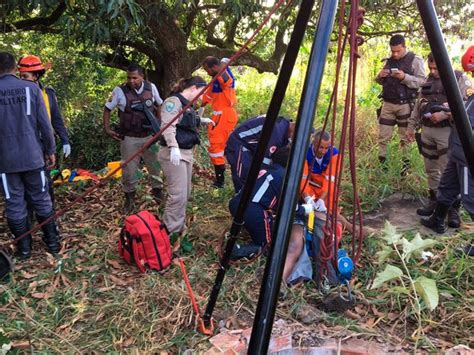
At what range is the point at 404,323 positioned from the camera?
289 centimetres

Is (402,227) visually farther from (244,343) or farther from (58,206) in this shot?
(58,206)

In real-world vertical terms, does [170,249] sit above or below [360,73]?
below

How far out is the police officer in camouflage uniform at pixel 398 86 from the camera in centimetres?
514

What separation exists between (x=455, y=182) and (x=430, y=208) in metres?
0.70

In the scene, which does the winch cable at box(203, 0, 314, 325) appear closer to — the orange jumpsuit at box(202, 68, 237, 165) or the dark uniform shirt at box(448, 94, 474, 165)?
the dark uniform shirt at box(448, 94, 474, 165)

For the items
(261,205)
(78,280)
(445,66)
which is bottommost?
→ (78,280)

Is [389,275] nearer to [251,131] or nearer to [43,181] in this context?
[251,131]

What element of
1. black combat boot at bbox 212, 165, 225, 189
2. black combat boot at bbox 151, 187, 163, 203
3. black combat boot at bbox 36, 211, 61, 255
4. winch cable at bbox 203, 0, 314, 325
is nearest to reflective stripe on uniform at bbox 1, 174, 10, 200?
black combat boot at bbox 36, 211, 61, 255

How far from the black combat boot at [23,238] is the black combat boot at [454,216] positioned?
391 centimetres

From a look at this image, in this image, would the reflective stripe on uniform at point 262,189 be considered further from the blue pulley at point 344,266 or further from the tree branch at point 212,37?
the tree branch at point 212,37

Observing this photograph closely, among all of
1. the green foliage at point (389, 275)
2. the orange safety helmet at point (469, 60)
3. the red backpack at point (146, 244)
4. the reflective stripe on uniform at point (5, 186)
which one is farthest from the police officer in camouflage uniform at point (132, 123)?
the green foliage at point (389, 275)

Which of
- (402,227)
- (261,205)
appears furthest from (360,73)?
(261,205)

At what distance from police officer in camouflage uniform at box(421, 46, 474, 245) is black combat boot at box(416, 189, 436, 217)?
0.18 meters

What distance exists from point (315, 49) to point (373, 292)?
252 centimetres
